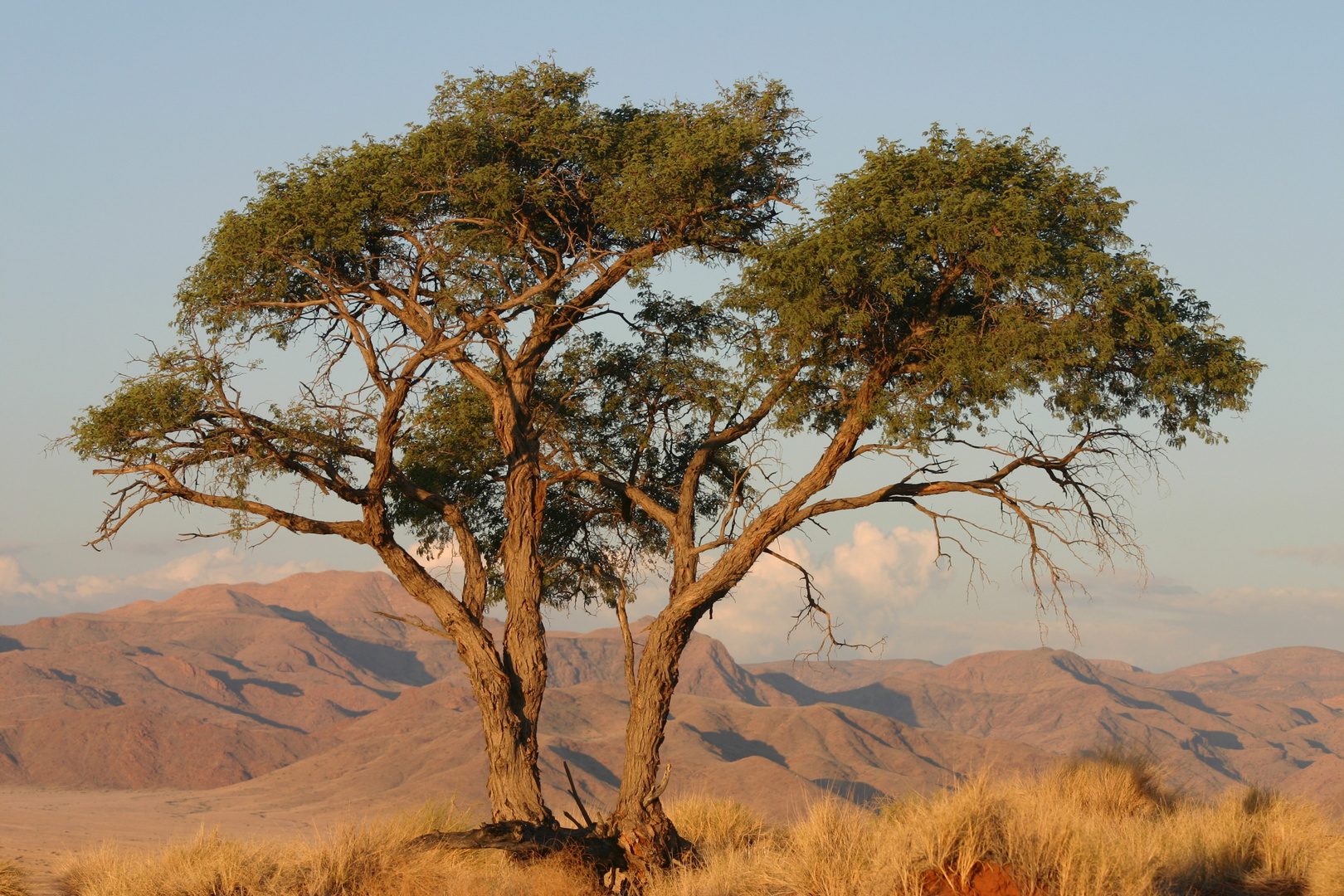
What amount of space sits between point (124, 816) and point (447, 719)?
4024 centimetres

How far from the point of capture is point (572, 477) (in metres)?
17.0

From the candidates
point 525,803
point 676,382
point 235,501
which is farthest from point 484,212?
point 525,803

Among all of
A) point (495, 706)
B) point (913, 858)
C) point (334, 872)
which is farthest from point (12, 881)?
point (913, 858)

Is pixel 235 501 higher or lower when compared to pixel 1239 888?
higher

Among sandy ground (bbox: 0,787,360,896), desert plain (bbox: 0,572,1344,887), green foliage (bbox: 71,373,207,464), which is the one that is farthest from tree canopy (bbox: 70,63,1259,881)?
sandy ground (bbox: 0,787,360,896)

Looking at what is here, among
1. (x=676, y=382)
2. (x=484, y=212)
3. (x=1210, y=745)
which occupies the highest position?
(x=484, y=212)

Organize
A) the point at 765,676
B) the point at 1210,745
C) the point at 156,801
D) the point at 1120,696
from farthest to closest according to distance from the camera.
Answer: the point at 765,676 < the point at 1120,696 < the point at 1210,745 < the point at 156,801

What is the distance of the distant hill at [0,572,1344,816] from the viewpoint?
101438 millimetres

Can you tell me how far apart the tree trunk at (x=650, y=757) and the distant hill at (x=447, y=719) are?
5260 centimetres

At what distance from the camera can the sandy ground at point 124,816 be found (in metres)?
64.2

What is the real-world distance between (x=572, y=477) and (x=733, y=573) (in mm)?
3126

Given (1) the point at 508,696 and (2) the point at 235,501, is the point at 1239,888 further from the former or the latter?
(2) the point at 235,501

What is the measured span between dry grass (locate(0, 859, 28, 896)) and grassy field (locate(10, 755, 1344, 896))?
29 mm

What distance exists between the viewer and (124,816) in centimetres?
8312
